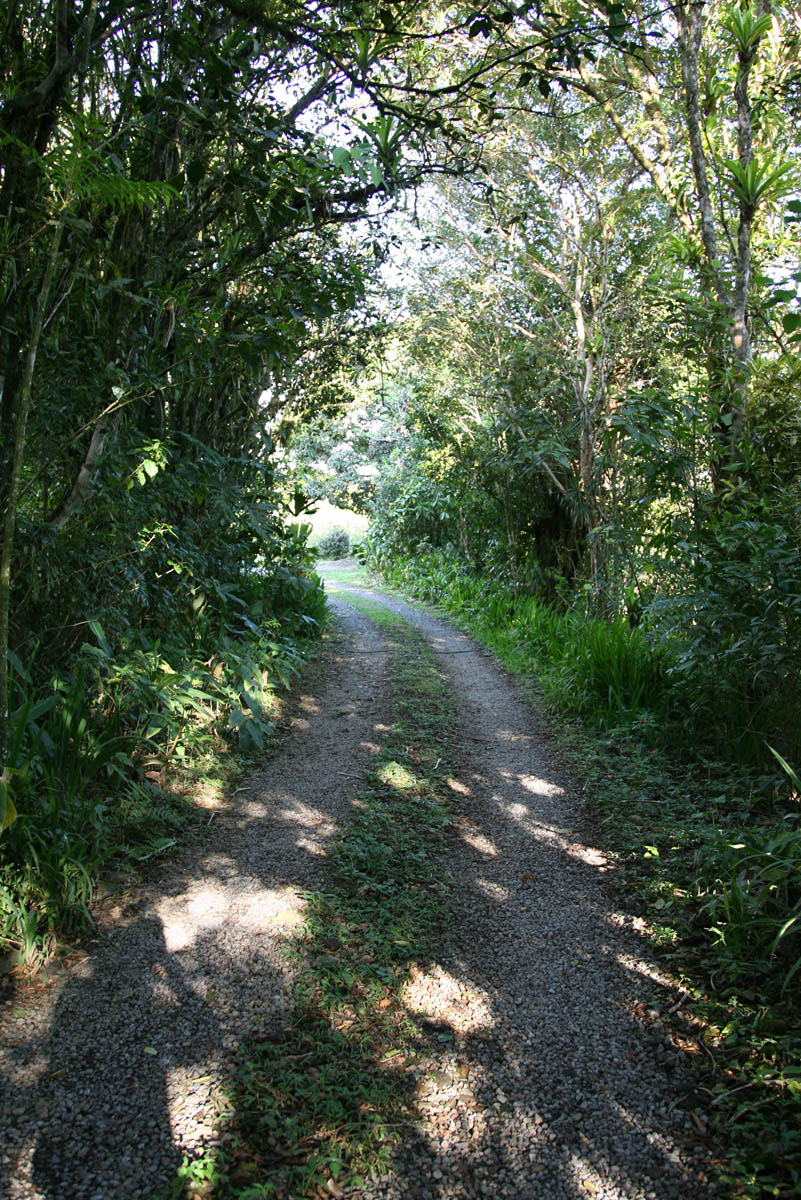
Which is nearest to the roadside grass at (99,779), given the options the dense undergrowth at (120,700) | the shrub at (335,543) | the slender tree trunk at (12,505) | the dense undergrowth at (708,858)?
the dense undergrowth at (120,700)

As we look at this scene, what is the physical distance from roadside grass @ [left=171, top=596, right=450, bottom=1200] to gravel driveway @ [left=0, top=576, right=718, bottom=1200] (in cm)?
7

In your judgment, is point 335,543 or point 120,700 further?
point 335,543

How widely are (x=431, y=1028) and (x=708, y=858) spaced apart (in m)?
1.55

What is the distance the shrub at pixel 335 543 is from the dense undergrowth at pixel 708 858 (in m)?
17.8

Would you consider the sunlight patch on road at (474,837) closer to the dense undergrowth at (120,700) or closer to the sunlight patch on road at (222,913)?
the sunlight patch on road at (222,913)

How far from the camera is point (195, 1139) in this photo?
6.73 feet

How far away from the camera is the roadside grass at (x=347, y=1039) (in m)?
2.00

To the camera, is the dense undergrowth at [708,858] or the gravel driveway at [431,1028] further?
the dense undergrowth at [708,858]

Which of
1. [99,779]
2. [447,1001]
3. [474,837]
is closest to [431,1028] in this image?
[447,1001]

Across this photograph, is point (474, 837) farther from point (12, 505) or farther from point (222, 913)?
point (12, 505)

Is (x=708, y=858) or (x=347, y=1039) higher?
(x=708, y=858)

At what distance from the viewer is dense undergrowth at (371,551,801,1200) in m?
2.24

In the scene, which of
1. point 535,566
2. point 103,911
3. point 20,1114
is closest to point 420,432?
point 535,566

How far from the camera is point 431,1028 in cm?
257
